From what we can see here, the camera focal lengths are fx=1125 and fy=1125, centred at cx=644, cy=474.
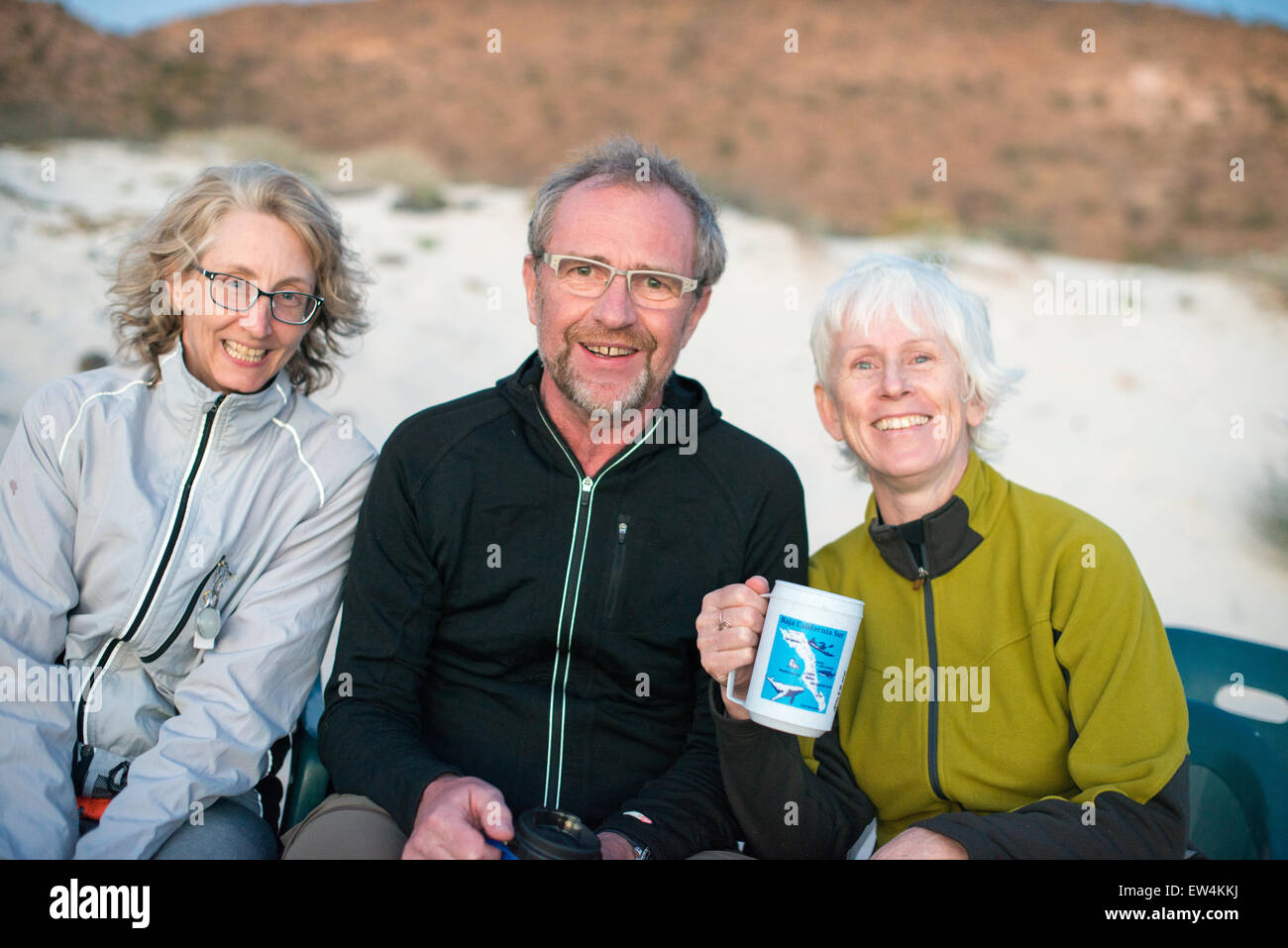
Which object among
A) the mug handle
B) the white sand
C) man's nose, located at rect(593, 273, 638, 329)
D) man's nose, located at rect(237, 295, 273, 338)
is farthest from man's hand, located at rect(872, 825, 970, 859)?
the white sand

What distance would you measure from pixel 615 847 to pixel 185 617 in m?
1.08

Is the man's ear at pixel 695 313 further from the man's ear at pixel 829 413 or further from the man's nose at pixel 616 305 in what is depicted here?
the man's ear at pixel 829 413

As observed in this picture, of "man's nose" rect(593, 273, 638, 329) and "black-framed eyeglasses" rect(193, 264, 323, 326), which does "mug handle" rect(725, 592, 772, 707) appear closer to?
"man's nose" rect(593, 273, 638, 329)

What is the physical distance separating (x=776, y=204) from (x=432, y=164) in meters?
3.37

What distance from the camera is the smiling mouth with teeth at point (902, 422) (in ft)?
8.08

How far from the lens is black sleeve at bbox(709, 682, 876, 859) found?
2.20 m

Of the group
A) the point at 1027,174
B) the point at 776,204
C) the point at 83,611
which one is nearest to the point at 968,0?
the point at 1027,174

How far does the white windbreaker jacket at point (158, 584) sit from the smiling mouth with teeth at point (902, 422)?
1.29 meters

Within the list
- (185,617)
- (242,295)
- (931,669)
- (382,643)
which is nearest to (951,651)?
(931,669)

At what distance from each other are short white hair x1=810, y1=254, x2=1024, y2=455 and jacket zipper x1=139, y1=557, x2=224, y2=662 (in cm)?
147

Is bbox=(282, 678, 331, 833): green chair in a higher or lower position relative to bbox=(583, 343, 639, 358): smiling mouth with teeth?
lower

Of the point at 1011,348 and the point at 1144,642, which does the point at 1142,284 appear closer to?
the point at 1011,348

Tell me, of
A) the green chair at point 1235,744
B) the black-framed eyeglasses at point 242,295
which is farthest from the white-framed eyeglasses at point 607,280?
the green chair at point 1235,744

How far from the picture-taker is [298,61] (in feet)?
41.1
